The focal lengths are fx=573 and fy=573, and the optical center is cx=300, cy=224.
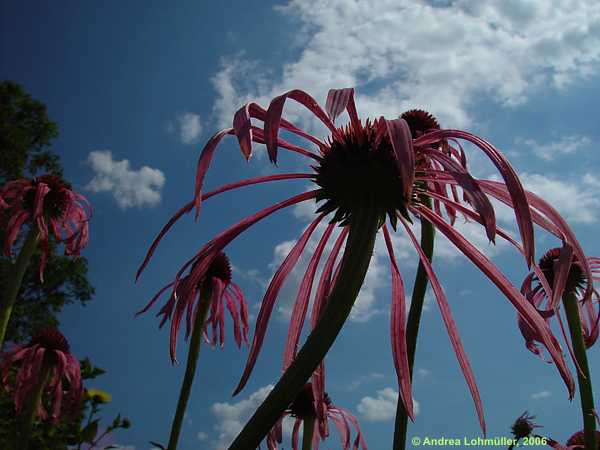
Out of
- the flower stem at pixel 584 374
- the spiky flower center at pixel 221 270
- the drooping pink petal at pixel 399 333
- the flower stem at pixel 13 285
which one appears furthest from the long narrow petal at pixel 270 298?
the spiky flower center at pixel 221 270

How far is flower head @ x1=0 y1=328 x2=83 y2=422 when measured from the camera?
446cm

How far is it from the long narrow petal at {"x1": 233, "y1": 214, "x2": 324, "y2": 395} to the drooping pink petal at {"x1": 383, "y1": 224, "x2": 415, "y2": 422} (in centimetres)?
27

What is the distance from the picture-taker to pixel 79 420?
4.73 meters

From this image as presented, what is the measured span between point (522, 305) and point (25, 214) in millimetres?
4934

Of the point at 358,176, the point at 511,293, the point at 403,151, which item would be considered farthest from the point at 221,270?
the point at 403,151

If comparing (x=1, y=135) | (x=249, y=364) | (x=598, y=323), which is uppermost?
(x=1, y=135)

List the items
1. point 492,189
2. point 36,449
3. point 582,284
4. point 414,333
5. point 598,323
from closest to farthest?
point 492,189, point 414,333, point 598,323, point 582,284, point 36,449

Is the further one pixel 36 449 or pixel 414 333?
pixel 36 449

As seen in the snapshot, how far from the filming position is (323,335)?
3.54 feet

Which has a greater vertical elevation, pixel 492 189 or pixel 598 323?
pixel 598 323

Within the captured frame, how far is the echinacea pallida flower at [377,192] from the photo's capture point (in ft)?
4.05

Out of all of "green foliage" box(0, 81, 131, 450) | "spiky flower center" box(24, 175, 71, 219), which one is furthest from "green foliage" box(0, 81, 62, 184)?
"spiky flower center" box(24, 175, 71, 219)

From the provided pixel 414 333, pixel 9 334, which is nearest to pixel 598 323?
pixel 414 333

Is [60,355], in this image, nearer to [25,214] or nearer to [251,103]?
[25,214]
